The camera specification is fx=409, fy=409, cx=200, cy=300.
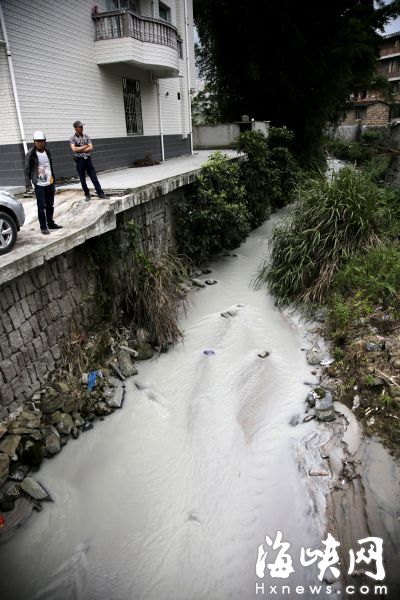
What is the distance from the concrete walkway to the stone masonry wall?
33 cm

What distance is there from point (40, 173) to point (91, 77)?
595 cm

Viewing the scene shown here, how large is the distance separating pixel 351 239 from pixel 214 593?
248 inches

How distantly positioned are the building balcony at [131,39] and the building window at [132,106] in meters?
0.67

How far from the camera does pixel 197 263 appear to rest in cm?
955

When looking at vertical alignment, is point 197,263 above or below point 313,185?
below

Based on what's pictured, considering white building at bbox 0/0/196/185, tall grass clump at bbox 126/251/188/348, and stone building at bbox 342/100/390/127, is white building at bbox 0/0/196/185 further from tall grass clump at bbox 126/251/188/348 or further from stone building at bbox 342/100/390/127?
stone building at bbox 342/100/390/127

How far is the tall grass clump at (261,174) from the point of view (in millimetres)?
11055

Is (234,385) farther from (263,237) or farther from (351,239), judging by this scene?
(263,237)

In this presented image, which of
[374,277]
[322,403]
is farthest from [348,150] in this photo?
[322,403]

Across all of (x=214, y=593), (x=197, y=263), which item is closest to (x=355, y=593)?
(x=214, y=593)

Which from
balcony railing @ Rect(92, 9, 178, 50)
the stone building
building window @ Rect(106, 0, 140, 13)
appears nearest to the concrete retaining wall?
building window @ Rect(106, 0, 140, 13)

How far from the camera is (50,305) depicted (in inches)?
217

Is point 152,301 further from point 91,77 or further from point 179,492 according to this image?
point 91,77

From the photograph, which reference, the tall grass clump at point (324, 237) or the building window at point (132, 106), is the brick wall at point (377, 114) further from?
the tall grass clump at point (324, 237)
